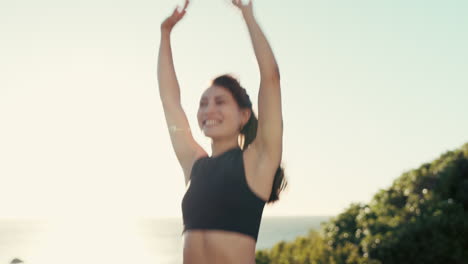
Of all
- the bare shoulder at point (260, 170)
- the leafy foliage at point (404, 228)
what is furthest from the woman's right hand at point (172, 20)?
the leafy foliage at point (404, 228)

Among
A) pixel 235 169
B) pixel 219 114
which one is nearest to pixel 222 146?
pixel 219 114

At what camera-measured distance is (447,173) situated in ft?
38.2

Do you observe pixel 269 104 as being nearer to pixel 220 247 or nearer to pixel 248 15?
pixel 248 15

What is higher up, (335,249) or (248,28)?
(248,28)

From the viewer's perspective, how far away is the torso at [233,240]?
319 centimetres

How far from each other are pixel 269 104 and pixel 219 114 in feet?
1.12

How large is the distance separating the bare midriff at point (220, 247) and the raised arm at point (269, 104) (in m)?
0.47

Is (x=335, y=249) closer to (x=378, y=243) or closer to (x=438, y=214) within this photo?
(x=378, y=243)

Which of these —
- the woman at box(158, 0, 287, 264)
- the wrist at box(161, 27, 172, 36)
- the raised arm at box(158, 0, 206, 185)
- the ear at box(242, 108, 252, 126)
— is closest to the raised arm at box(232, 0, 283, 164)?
the woman at box(158, 0, 287, 264)

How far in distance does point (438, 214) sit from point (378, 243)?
1.17m

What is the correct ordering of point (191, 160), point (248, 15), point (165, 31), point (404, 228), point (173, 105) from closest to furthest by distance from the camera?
point (248, 15), point (191, 160), point (173, 105), point (165, 31), point (404, 228)

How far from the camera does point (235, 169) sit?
3.29 metres

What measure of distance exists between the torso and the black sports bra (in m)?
0.03

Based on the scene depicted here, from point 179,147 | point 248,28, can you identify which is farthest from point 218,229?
point 248,28
